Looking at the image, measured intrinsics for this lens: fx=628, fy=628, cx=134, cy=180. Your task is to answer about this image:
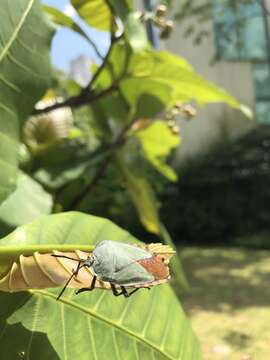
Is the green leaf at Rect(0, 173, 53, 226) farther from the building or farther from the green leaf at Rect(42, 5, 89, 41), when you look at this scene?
the building

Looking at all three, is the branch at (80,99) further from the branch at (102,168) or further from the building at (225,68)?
the building at (225,68)

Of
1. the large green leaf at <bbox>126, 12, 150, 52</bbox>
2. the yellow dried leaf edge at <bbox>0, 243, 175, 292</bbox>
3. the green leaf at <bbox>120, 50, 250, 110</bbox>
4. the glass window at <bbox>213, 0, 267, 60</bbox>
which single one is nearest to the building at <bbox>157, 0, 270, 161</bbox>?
the glass window at <bbox>213, 0, 267, 60</bbox>

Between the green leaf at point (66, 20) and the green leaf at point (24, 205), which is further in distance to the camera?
the green leaf at point (66, 20)

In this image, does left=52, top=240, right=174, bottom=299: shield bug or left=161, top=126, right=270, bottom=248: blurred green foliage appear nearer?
left=52, top=240, right=174, bottom=299: shield bug

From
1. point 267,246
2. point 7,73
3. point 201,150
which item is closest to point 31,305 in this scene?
point 7,73

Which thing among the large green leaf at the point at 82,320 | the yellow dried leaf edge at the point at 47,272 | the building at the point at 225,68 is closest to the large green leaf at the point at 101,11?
the large green leaf at the point at 82,320

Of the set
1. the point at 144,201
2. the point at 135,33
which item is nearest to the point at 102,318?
the point at 135,33
